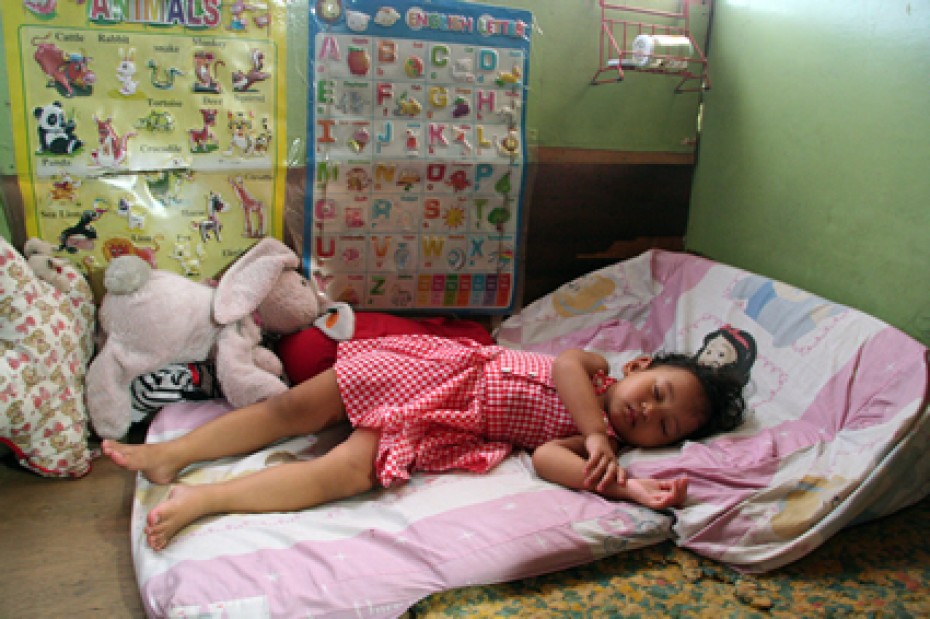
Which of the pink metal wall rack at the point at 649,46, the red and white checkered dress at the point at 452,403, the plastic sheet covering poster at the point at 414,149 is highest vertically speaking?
the pink metal wall rack at the point at 649,46

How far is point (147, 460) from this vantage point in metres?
1.19

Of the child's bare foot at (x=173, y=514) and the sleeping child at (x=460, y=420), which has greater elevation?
the sleeping child at (x=460, y=420)

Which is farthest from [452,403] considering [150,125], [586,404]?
[150,125]

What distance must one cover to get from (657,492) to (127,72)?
1436mm

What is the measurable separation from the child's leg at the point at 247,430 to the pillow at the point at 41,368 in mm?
197

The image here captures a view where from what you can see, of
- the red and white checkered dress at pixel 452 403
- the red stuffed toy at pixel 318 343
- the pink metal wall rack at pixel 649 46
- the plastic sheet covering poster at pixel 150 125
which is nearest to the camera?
the red and white checkered dress at pixel 452 403

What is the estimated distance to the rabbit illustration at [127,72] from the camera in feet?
4.66

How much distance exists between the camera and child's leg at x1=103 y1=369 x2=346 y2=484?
1195mm

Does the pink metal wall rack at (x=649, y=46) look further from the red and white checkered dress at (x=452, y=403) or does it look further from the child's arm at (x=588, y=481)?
the child's arm at (x=588, y=481)

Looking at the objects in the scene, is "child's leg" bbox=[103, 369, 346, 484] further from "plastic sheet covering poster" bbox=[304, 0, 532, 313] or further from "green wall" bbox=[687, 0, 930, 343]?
"green wall" bbox=[687, 0, 930, 343]

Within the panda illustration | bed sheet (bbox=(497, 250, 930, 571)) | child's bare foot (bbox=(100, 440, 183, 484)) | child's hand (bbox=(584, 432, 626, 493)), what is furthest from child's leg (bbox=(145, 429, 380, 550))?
the panda illustration

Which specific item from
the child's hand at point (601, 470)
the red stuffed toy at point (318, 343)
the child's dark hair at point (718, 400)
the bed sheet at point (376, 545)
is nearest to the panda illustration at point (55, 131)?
the red stuffed toy at point (318, 343)

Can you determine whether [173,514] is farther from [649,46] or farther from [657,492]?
[649,46]

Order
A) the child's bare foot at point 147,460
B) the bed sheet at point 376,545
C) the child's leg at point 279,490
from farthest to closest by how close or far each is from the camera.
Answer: the child's bare foot at point 147,460
the child's leg at point 279,490
the bed sheet at point 376,545
